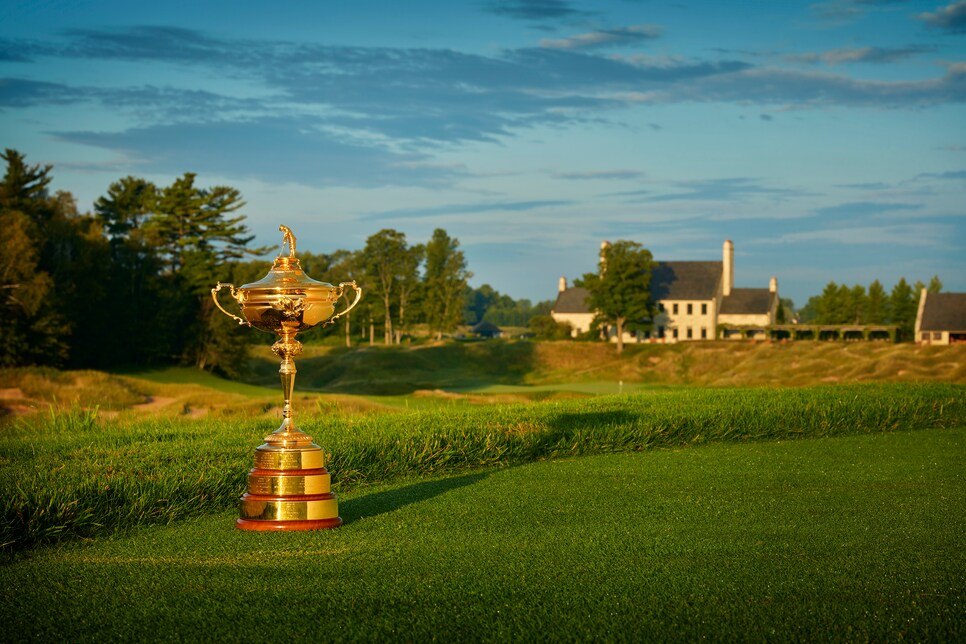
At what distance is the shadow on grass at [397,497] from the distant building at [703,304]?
82.7m

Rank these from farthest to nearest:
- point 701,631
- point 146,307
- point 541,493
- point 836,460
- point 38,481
Result: point 146,307 < point 836,460 < point 541,493 < point 38,481 < point 701,631

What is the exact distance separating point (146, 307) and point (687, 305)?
5440 centimetres

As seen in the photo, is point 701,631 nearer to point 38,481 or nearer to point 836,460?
point 38,481

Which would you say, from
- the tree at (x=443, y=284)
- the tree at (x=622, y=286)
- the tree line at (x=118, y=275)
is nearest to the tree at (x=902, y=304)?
the tree at (x=622, y=286)

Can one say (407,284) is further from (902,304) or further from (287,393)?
(287,393)

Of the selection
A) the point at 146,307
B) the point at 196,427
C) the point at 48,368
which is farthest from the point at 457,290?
the point at 196,427

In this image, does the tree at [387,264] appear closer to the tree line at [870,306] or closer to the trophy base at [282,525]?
the tree line at [870,306]

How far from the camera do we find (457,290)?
110 metres

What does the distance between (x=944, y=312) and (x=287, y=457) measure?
8286 centimetres

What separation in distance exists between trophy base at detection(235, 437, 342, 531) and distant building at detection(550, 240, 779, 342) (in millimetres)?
86268

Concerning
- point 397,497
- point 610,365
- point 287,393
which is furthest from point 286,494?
point 610,365

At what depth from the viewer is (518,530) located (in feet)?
31.6

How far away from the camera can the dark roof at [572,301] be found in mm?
103188

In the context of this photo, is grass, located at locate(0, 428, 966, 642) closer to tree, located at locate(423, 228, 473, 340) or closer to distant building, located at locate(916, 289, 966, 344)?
distant building, located at locate(916, 289, 966, 344)
